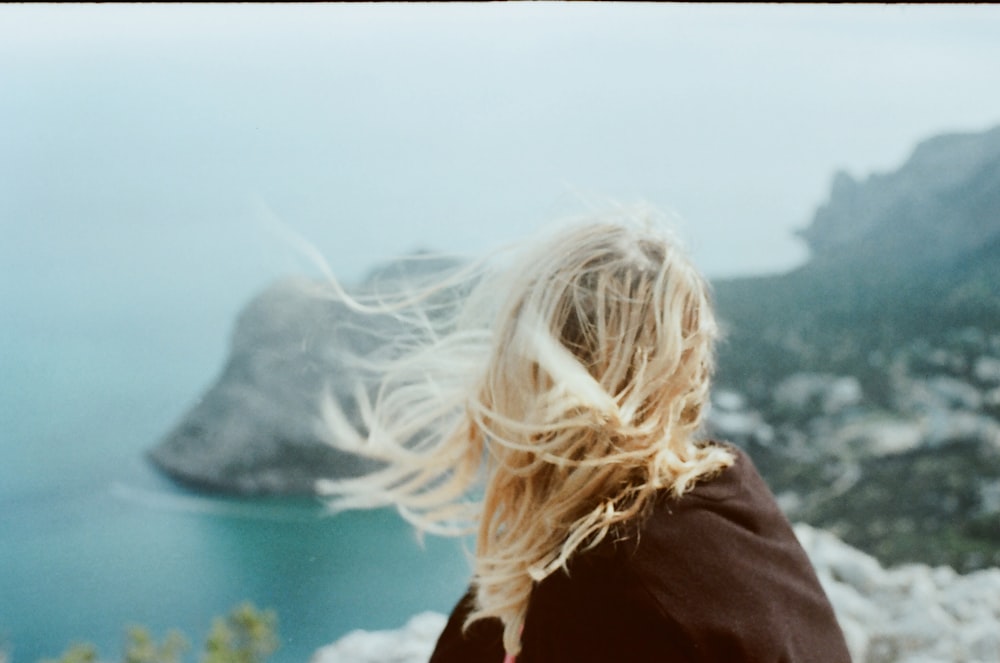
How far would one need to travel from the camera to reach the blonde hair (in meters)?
1.13

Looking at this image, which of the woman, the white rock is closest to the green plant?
the white rock

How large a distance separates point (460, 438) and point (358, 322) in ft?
2.92

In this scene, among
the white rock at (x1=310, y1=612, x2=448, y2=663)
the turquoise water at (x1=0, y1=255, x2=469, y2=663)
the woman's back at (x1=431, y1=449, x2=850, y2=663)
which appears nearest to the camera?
the woman's back at (x1=431, y1=449, x2=850, y2=663)

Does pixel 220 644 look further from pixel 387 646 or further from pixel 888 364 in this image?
pixel 888 364

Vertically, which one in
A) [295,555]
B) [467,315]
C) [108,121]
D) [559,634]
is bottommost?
[295,555]

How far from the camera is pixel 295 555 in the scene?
7.40 feet

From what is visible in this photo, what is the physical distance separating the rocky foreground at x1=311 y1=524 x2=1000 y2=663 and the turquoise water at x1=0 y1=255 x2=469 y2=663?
0.14 meters

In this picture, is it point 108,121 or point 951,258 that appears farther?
point 951,258

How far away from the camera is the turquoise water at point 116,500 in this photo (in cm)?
212

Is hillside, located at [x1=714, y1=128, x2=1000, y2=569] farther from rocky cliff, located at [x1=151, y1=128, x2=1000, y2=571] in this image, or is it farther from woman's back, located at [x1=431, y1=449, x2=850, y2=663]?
woman's back, located at [x1=431, y1=449, x2=850, y2=663]

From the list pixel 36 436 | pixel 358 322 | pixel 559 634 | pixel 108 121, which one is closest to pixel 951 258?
pixel 358 322

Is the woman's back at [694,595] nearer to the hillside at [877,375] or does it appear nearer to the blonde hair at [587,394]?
the blonde hair at [587,394]

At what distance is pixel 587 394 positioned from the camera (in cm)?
111

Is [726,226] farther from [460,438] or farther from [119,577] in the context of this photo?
[119,577]
